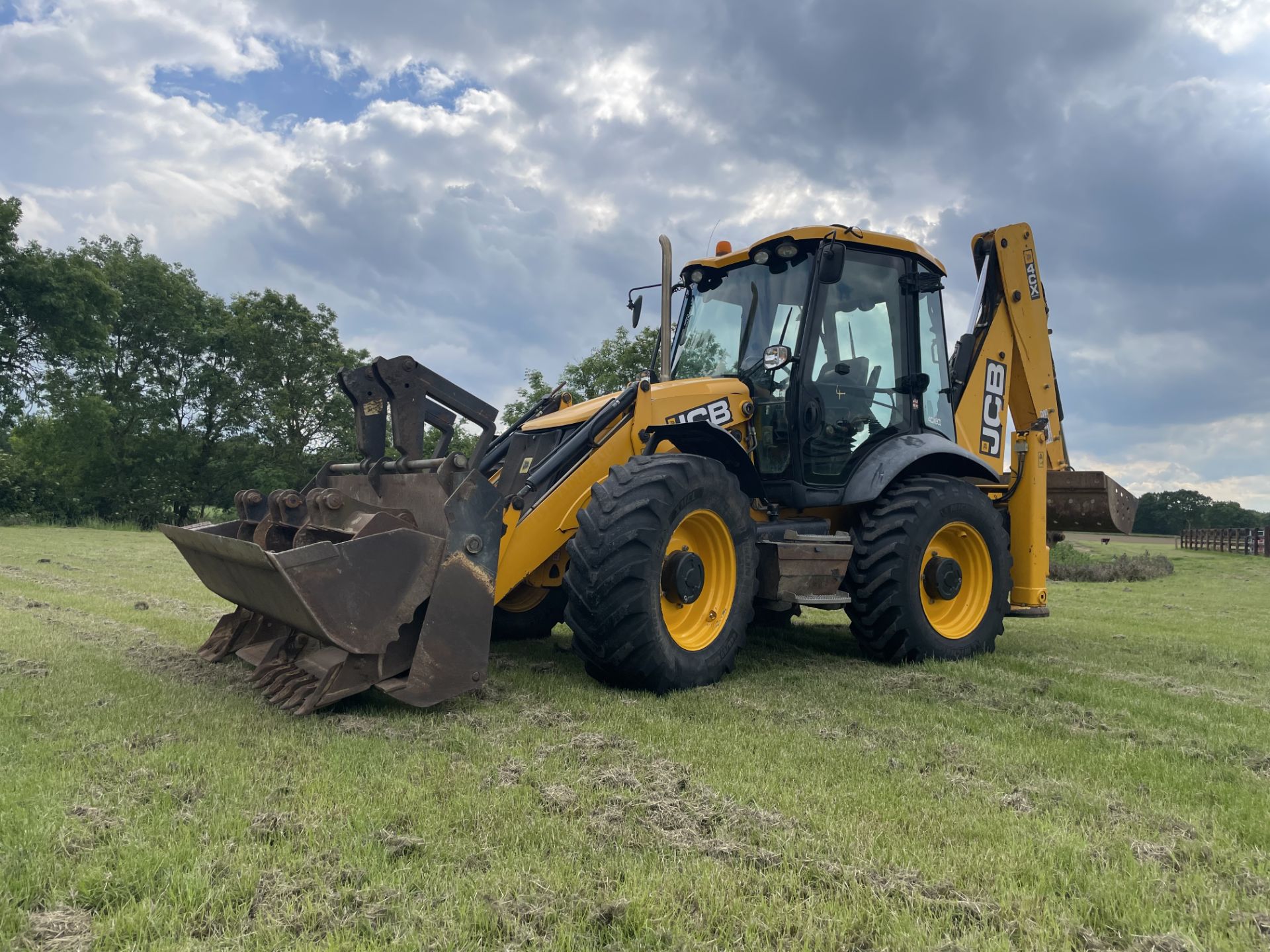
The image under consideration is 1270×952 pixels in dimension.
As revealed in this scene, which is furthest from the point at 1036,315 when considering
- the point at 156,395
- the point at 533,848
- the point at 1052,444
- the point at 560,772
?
the point at 156,395

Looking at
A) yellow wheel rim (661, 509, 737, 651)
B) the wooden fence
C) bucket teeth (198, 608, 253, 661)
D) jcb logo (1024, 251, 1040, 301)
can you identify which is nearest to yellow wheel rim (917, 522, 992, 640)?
yellow wheel rim (661, 509, 737, 651)

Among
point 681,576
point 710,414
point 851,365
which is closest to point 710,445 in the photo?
point 710,414

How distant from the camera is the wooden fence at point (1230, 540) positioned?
32125 millimetres

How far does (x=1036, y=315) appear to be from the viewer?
7590 millimetres

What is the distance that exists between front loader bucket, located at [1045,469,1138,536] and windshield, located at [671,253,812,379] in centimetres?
327

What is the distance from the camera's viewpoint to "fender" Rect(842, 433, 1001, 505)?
5.76 meters

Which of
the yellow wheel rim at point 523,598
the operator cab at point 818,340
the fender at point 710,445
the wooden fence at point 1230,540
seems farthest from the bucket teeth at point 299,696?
the wooden fence at point 1230,540

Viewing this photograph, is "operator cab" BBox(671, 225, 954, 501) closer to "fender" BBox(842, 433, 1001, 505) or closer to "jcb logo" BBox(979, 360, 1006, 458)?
"fender" BBox(842, 433, 1001, 505)

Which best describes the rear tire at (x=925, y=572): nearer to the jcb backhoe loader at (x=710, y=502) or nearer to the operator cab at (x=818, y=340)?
the jcb backhoe loader at (x=710, y=502)

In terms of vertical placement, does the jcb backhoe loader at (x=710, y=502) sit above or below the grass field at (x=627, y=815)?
above

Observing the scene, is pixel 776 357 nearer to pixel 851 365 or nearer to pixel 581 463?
pixel 851 365

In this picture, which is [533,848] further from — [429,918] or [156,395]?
[156,395]

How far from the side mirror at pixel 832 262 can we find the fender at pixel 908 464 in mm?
1309

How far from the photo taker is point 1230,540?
111 ft
